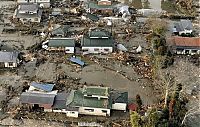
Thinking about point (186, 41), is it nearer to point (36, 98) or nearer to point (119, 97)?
point (119, 97)

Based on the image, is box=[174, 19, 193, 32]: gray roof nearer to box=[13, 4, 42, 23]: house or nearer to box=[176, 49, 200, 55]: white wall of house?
box=[176, 49, 200, 55]: white wall of house

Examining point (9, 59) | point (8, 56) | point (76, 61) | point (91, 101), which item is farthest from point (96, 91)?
point (8, 56)

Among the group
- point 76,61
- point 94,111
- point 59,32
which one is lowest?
point 94,111

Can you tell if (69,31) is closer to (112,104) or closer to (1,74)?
(1,74)

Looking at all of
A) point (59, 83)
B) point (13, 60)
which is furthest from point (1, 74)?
point (59, 83)

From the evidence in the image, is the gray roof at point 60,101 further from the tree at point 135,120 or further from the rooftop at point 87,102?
the tree at point 135,120

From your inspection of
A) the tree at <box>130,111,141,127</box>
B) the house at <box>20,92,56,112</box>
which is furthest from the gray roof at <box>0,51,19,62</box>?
the tree at <box>130,111,141,127</box>
